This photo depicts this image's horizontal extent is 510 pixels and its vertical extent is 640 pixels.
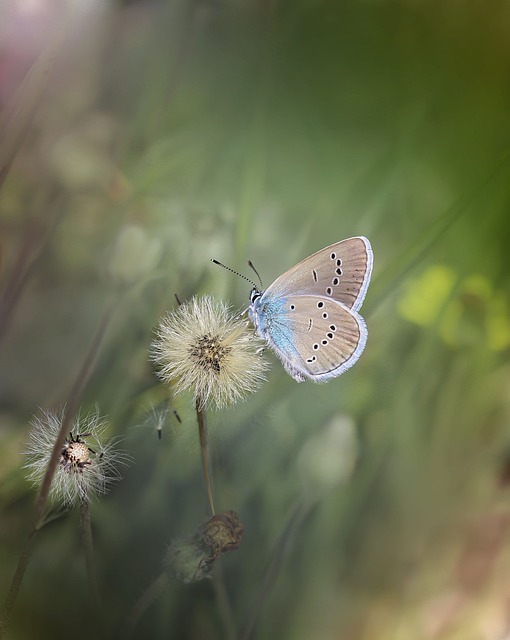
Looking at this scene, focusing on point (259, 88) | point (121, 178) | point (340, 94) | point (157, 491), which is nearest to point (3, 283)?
point (121, 178)

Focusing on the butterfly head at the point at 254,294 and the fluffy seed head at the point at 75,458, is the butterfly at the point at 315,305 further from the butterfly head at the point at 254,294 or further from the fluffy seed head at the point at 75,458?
the fluffy seed head at the point at 75,458

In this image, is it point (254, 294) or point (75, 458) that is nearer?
point (75, 458)

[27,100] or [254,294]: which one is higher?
[27,100]

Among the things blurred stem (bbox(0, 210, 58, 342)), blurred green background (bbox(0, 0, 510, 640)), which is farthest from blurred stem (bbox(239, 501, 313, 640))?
blurred stem (bbox(0, 210, 58, 342))

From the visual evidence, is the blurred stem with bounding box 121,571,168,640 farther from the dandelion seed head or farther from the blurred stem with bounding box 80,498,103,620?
the dandelion seed head

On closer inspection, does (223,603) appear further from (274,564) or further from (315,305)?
(315,305)

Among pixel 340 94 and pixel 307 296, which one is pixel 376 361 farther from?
pixel 340 94

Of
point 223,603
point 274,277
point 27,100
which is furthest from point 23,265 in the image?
point 223,603
